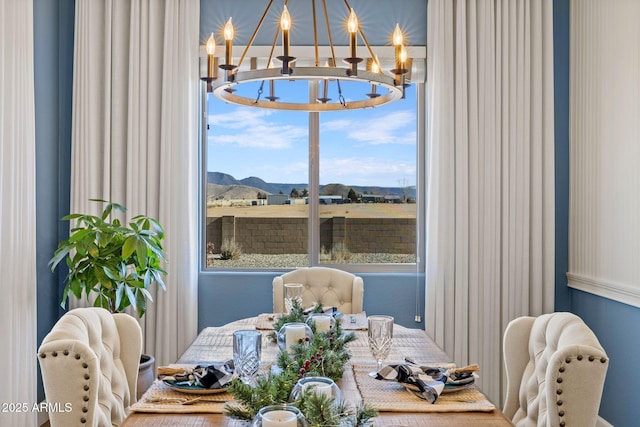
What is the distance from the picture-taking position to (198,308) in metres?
4.02

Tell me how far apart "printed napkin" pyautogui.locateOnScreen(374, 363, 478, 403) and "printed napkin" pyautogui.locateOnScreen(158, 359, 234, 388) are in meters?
0.46

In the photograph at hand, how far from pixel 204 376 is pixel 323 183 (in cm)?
252

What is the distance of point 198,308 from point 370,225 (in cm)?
127

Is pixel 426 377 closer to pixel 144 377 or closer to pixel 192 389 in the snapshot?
pixel 192 389

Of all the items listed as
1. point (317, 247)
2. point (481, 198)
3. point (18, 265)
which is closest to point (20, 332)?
point (18, 265)

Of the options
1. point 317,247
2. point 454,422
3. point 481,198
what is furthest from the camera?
point 317,247

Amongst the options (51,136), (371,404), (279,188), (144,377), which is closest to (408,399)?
(371,404)

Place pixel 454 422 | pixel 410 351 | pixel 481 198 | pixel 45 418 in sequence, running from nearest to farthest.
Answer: pixel 454 422
pixel 410 351
pixel 45 418
pixel 481 198

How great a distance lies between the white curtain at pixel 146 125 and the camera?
150 inches

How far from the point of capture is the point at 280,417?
117 cm

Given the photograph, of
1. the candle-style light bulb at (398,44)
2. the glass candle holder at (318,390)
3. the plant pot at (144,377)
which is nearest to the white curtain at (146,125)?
the plant pot at (144,377)

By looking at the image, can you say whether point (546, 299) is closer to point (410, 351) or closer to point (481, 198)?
point (481, 198)

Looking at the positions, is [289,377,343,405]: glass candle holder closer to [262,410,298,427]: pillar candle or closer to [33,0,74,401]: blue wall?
[262,410,298,427]: pillar candle

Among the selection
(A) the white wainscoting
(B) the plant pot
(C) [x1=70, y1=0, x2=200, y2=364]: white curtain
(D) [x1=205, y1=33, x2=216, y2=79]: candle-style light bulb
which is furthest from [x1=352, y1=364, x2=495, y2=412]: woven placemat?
(C) [x1=70, y1=0, x2=200, y2=364]: white curtain
